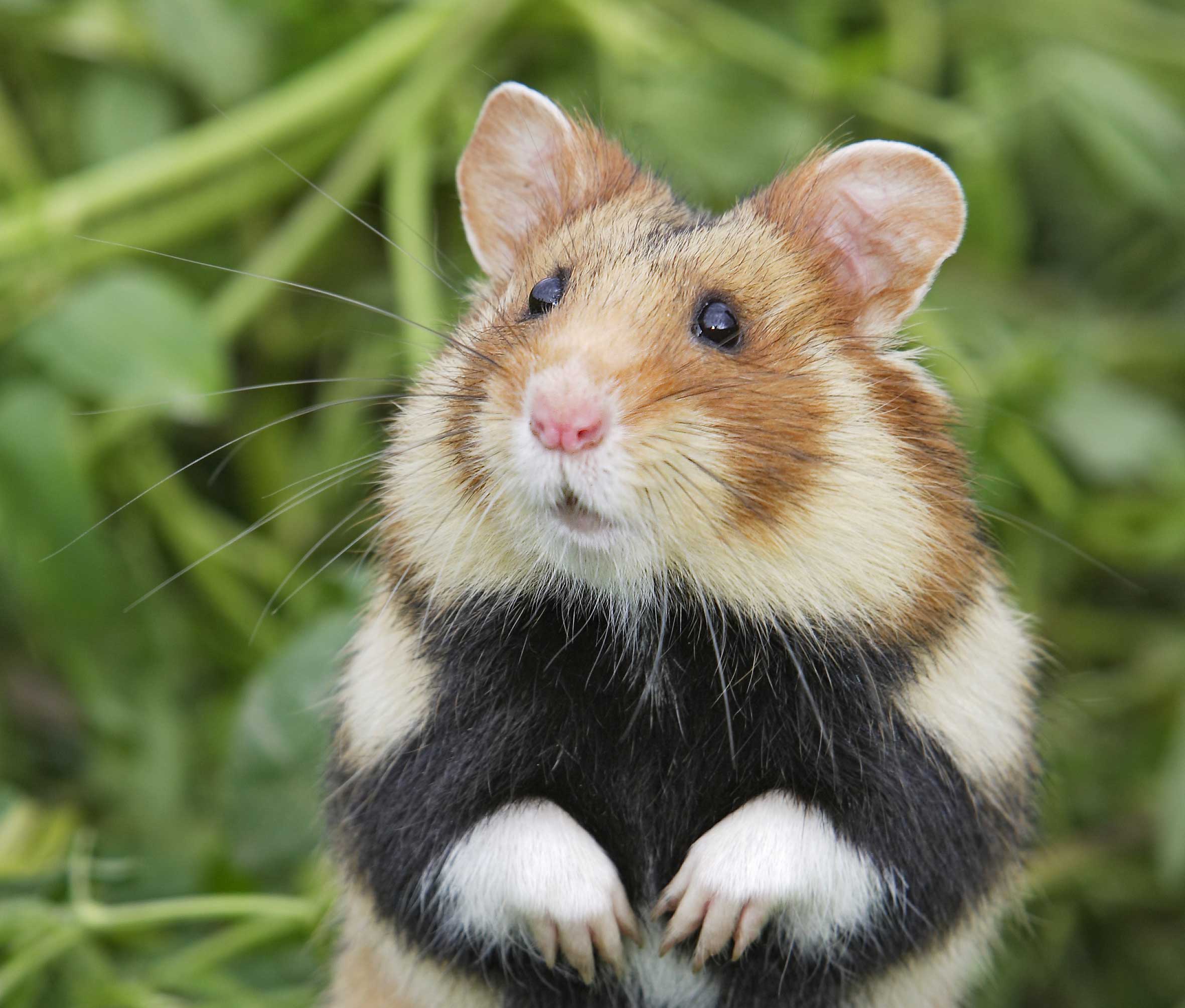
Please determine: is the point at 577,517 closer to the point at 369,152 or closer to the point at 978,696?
the point at 978,696

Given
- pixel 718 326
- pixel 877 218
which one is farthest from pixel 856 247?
pixel 718 326

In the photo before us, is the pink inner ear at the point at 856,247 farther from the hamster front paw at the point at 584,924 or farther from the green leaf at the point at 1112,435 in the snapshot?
the green leaf at the point at 1112,435

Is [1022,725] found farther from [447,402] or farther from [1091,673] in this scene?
[1091,673]

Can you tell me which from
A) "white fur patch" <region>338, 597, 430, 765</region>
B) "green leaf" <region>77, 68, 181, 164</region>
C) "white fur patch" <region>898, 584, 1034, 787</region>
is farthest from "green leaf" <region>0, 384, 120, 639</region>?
"white fur patch" <region>898, 584, 1034, 787</region>

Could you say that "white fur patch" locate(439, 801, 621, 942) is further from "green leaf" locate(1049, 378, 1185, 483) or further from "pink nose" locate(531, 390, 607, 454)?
"green leaf" locate(1049, 378, 1185, 483)

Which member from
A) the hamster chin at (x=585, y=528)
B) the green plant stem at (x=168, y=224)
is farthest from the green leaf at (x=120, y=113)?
the hamster chin at (x=585, y=528)

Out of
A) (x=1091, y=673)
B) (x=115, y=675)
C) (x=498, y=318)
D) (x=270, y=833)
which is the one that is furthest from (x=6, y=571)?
(x=1091, y=673)
